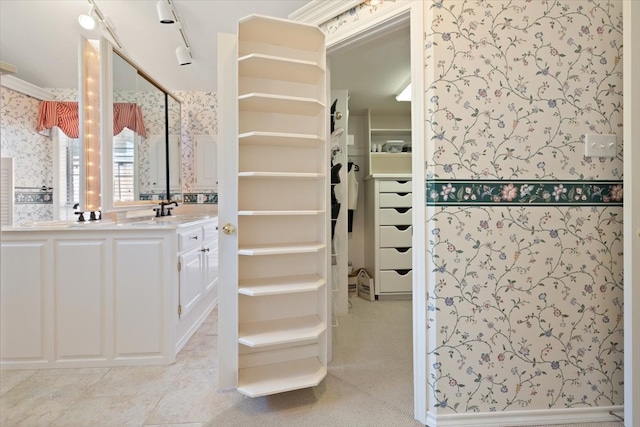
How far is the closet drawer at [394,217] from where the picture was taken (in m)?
3.19

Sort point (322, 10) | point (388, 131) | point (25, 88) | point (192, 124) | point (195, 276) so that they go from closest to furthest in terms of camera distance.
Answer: point (322, 10), point (195, 276), point (25, 88), point (388, 131), point (192, 124)

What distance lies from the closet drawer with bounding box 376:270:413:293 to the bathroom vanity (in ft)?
6.51

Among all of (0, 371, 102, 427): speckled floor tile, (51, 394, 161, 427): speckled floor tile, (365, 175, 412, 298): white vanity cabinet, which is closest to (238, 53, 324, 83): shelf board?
(365, 175, 412, 298): white vanity cabinet

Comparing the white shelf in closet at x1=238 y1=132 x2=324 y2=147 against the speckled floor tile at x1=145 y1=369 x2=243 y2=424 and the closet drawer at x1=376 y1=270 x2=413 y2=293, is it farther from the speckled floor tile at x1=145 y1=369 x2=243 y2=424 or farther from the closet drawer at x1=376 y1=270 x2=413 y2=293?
the closet drawer at x1=376 y1=270 x2=413 y2=293

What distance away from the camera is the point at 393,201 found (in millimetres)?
3205

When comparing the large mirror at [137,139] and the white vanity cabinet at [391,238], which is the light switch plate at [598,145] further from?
the large mirror at [137,139]

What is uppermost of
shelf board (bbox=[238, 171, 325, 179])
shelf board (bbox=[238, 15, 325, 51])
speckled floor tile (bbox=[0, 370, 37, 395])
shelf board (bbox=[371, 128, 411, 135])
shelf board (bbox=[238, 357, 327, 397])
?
shelf board (bbox=[371, 128, 411, 135])

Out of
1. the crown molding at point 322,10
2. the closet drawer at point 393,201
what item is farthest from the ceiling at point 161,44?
the closet drawer at point 393,201

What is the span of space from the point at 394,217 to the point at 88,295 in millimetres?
2607

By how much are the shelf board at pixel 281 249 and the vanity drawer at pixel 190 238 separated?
0.70 m

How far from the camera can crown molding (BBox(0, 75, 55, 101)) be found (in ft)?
10.7

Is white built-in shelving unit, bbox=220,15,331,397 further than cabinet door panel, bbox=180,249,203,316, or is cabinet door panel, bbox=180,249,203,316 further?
cabinet door panel, bbox=180,249,203,316

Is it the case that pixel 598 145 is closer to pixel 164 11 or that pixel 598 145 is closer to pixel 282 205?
pixel 282 205

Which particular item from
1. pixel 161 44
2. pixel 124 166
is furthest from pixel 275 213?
pixel 161 44
